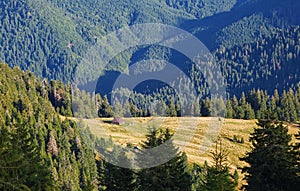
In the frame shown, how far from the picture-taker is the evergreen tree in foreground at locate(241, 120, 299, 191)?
1822 inches

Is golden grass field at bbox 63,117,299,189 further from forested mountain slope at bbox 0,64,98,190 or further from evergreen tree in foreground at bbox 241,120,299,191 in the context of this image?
evergreen tree in foreground at bbox 241,120,299,191

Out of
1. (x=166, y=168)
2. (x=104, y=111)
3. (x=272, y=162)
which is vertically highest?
(x=104, y=111)

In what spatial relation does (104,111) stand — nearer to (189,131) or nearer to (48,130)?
(48,130)

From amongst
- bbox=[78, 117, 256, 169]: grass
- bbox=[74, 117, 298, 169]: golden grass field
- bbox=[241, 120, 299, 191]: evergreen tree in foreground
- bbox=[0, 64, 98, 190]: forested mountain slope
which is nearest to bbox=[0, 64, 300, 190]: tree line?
bbox=[241, 120, 299, 191]: evergreen tree in foreground

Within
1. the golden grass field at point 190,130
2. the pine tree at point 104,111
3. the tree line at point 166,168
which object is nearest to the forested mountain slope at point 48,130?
the golden grass field at point 190,130

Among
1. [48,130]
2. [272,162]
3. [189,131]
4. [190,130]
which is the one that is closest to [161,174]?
[272,162]

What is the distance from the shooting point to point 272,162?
4700 centimetres

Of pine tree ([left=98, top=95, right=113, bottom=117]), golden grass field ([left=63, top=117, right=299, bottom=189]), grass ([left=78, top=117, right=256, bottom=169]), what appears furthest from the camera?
pine tree ([left=98, top=95, right=113, bottom=117])

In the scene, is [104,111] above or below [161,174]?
above

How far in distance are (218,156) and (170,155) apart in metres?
11.9

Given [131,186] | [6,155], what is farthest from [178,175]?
[6,155]

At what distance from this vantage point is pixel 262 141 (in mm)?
48562

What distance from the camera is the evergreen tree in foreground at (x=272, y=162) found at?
46281 mm

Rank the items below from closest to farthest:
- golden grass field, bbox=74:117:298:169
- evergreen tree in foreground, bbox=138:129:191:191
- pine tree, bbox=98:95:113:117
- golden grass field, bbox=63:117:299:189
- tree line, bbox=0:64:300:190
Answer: tree line, bbox=0:64:300:190 → evergreen tree in foreground, bbox=138:129:191:191 → golden grass field, bbox=74:117:298:169 → golden grass field, bbox=63:117:299:189 → pine tree, bbox=98:95:113:117
